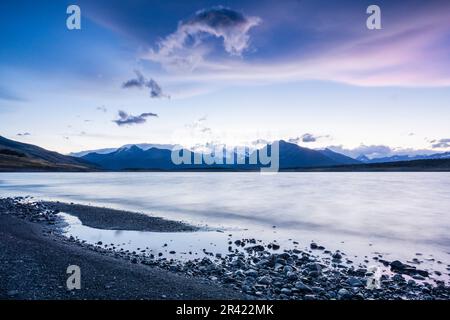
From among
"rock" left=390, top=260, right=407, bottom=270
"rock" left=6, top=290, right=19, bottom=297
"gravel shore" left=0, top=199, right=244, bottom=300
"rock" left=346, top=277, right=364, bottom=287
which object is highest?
"rock" left=6, top=290, right=19, bottom=297

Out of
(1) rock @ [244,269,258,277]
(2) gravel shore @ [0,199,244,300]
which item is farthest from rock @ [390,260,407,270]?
(2) gravel shore @ [0,199,244,300]

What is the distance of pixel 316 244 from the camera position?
674 inches

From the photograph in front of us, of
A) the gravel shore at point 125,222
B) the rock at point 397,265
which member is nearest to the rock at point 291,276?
the rock at point 397,265

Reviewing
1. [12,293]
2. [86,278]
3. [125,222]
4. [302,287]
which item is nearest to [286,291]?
[302,287]

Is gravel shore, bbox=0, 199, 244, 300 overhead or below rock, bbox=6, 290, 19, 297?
below

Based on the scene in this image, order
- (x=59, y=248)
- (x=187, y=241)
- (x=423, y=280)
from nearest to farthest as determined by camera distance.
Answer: (x=423, y=280) < (x=59, y=248) < (x=187, y=241)

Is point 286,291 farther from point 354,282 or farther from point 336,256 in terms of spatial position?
point 336,256

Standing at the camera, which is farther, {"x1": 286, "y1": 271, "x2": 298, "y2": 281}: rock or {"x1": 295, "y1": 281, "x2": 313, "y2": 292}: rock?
{"x1": 286, "y1": 271, "x2": 298, "y2": 281}: rock

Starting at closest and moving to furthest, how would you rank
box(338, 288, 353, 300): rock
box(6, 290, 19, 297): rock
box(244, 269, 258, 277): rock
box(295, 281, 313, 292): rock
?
box(6, 290, 19, 297): rock, box(338, 288, 353, 300): rock, box(295, 281, 313, 292): rock, box(244, 269, 258, 277): rock

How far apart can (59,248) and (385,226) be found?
20.7 m

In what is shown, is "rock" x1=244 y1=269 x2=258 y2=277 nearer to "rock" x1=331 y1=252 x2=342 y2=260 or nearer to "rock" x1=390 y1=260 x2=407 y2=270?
"rock" x1=331 y1=252 x2=342 y2=260
